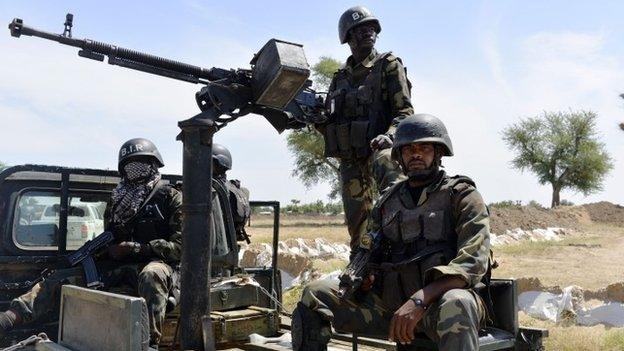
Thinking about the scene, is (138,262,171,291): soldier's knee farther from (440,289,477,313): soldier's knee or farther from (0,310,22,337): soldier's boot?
(440,289,477,313): soldier's knee

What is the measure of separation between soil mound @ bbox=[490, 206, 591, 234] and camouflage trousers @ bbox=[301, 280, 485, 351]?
24.1 metres

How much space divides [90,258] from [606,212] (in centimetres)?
3925

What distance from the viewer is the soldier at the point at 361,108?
197 inches

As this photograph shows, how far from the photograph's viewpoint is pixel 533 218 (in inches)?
1244

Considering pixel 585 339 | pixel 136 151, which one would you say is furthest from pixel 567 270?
pixel 136 151

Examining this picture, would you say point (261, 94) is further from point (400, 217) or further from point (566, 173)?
point (566, 173)

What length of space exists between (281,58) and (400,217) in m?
1.11

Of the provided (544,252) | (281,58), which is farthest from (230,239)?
(544,252)

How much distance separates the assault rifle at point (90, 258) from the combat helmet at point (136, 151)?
0.65 metres

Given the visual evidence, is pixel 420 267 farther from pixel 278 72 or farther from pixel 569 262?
pixel 569 262

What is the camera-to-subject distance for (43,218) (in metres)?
4.85

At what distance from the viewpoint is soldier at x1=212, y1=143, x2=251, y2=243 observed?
6.10 meters

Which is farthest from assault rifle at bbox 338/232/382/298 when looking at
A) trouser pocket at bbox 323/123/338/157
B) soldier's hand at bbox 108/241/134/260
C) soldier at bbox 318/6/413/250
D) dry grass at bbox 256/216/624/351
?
dry grass at bbox 256/216/624/351

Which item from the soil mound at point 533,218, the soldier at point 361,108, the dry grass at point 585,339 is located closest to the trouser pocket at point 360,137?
the soldier at point 361,108
